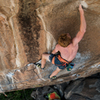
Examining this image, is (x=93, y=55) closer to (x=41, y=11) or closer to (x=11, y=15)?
(x=41, y=11)

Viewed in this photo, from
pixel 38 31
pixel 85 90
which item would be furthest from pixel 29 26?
pixel 85 90

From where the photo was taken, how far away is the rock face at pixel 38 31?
1.31 meters

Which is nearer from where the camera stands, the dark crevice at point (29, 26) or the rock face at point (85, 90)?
the dark crevice at point (29, 26)

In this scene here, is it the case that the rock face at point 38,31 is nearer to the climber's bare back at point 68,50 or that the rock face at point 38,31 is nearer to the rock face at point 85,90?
the climber's bare back at point 68,50

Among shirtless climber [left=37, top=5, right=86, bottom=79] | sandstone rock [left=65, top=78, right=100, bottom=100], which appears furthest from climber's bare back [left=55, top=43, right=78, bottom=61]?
sandstone rock [left=65, top=78, right=100, bottom=100]

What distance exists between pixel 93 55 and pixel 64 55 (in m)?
0.78

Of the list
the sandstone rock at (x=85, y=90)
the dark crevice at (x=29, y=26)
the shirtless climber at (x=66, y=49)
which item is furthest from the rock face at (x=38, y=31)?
the sandstone rock at (x=85, y=90)

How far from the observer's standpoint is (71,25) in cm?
156

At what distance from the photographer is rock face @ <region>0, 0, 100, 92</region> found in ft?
4.31

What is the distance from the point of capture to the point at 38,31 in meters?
1.57

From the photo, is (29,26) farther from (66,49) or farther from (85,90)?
(85,90)

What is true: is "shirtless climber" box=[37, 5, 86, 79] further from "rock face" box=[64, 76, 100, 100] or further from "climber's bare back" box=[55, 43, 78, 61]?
"rock face" box=[64, 76, 100, 100]

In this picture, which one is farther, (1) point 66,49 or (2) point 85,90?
(2) point 85,90

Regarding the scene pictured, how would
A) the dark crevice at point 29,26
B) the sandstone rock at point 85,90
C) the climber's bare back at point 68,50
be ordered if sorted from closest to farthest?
the dark crevice at point 29,26 < the climber's bare back at point 68,50 < the sandstone rock at point 85,90
